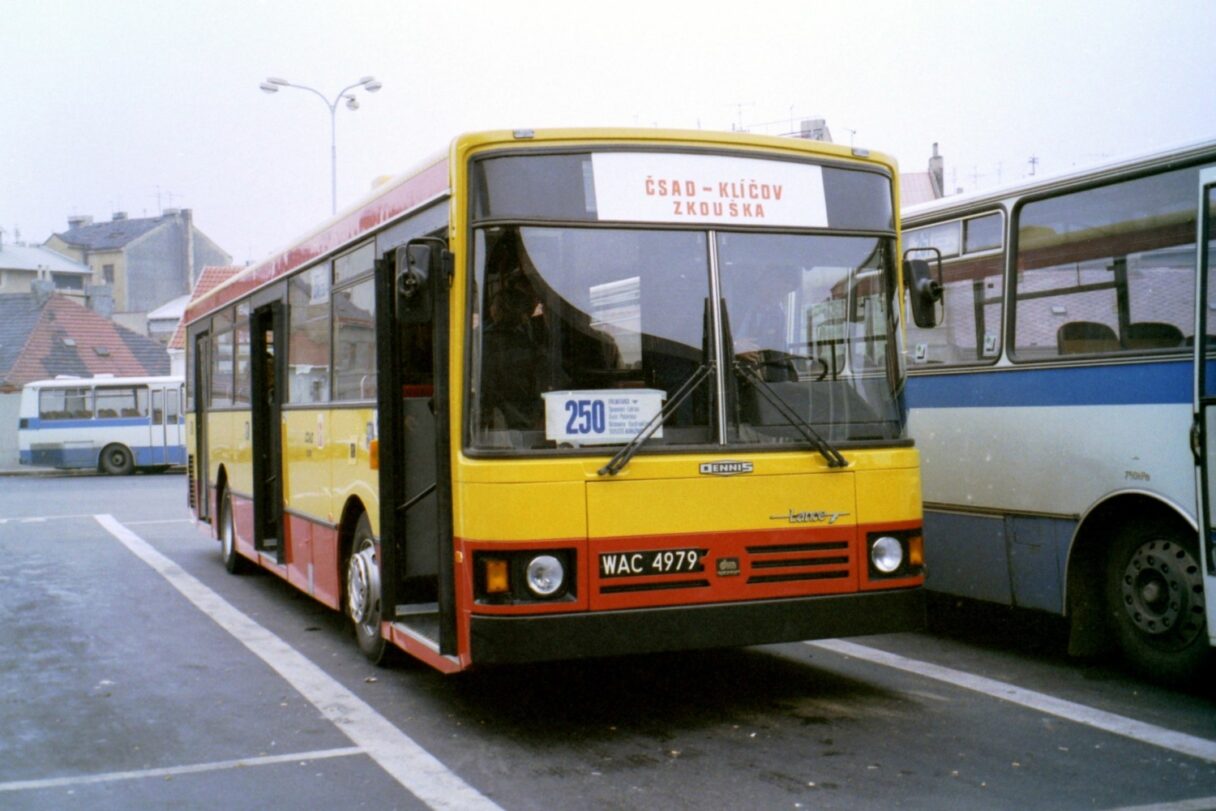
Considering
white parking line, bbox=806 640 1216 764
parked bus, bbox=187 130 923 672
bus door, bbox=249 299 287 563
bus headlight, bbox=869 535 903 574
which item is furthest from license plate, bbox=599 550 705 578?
bus door, bbox=249 299 287 563

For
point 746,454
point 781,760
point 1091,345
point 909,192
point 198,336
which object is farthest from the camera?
point 909,192

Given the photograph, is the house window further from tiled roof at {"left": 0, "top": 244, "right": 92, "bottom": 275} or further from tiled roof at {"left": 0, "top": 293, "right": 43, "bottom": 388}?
tiled roof at {"left": 0, "top": 293, "right": 43, "bottom": 388}

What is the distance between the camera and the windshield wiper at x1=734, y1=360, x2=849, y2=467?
22.2 feet

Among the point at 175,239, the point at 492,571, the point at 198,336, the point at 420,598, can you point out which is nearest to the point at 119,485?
the point at 198,336

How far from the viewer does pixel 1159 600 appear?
7.65 m

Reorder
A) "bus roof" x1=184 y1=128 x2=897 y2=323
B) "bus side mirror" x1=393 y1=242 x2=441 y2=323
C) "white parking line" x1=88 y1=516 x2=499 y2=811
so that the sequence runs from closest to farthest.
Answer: "white parking line" x1=88 y1=516 x2=499 y2=811, "bus side mirror" x1=393 y1=242 x2=441 y2=323, "bus roof" x1=184 y1=128 x2=897 y2=323

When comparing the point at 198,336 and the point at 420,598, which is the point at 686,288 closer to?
the point at 420,598

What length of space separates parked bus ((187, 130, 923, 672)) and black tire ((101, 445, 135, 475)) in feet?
107

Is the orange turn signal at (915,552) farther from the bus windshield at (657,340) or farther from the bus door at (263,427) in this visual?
the bus door at (263,427)

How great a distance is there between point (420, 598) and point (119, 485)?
25723 millimetres

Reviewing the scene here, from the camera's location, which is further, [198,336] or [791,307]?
[198,336]

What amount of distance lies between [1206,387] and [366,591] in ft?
16.7

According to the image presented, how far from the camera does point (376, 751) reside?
661 centimetres

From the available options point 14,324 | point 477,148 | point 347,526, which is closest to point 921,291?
point 477,148
